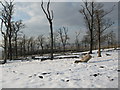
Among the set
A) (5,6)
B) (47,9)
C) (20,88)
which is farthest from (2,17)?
(20,88)

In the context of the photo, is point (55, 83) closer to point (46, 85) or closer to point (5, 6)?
point (46, 85)

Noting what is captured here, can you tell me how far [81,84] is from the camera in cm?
548

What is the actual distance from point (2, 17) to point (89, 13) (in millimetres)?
16837

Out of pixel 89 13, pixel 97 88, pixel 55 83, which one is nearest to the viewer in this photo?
pixel 97 88

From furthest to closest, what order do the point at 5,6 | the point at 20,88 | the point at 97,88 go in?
the point at 5,6, the point at 20,88, the point at 97,88

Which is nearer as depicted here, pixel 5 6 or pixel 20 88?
pixel 20 88

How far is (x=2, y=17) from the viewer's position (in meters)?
21.7

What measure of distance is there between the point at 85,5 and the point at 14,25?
731 inches

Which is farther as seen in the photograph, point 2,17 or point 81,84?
point 2,17

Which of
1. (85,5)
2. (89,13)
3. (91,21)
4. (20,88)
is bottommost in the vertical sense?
(20,88)

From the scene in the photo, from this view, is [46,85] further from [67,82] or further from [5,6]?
[5,6]

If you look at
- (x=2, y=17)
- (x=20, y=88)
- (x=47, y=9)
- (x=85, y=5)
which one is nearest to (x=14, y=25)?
(x=2, y=17)

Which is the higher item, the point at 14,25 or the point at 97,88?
the point at 14,25

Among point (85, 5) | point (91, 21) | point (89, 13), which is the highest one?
point (85, 5)
